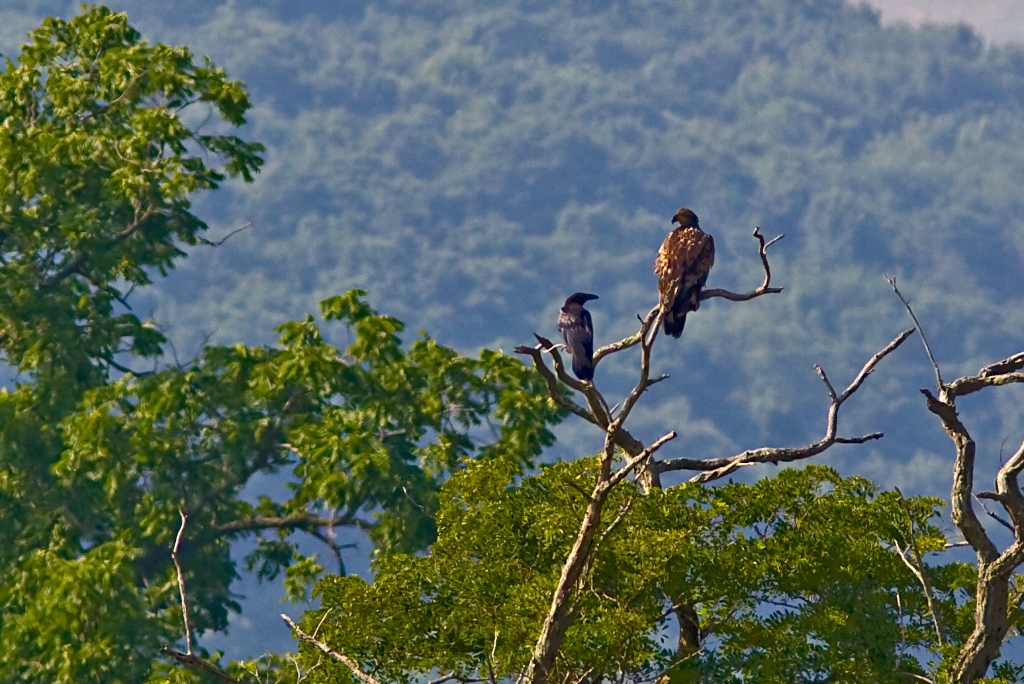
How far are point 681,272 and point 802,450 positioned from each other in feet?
6.39

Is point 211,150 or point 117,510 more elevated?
point 211,150

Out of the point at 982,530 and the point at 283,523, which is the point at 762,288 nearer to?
the point at 982,530

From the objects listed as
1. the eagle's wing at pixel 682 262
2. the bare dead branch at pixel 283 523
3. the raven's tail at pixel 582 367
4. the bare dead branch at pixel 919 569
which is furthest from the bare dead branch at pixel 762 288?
the bare dead branch at pixel 283 523

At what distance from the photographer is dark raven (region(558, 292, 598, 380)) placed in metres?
14.4

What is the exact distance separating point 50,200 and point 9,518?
4.95 m

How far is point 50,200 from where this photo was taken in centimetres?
2625

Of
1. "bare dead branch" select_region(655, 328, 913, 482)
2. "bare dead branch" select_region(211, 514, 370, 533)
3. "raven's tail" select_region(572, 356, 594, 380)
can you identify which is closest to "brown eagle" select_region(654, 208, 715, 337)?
"raven's tail" select_region(572, 356, 594, 380)

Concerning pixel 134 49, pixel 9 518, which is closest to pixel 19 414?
pixel 9 518

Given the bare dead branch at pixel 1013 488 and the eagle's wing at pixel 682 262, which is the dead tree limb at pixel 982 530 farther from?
the eagle's wing at pixel 682 262

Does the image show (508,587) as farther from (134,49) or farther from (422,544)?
(134,49)

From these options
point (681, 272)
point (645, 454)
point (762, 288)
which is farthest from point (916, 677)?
point (645, 454)

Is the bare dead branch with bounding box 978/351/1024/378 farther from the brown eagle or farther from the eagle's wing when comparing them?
the eagle's wing

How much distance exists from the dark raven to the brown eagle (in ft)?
2.93

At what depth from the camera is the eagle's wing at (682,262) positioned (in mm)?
13516
